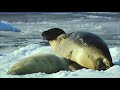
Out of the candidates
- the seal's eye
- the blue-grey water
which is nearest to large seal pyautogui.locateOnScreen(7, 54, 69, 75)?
the blue-grey water

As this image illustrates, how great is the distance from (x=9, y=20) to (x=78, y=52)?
3.57ft

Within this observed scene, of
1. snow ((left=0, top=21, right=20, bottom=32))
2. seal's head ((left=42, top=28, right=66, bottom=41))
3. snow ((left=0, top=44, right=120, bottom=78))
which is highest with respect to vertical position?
snow ((left=0, top=21, right=20, bottom=32))

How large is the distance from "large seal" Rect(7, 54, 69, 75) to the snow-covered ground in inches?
4.7

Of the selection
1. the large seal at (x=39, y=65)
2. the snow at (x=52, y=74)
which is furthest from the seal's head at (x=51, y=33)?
the large seal at (x=39, y=65)

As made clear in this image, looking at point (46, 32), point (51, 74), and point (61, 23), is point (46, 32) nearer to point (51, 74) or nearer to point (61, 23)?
point (61, 23)

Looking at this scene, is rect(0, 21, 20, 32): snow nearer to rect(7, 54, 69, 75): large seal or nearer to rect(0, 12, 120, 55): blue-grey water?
rect(0, 12, 120, 55): blue-grey water

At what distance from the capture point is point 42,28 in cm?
508

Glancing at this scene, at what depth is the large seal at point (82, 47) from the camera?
473cm

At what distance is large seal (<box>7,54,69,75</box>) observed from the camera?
15.9 feet

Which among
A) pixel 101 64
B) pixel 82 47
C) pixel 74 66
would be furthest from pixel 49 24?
pixel 101 64

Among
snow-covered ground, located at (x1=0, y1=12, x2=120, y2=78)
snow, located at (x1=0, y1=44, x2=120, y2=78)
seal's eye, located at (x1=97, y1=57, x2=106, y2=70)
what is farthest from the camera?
snow-covered ground, located at (x1=0, y1=12, x2=120, y2=78)
